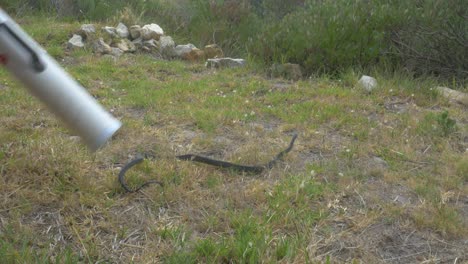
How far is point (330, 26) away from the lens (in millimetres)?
6094

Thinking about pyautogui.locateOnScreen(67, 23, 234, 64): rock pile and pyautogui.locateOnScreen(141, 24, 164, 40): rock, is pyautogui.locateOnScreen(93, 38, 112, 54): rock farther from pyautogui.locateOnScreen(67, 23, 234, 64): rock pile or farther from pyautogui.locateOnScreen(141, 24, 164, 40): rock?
pyautogui.locateOnScreen(141, 24, 164, 40): rock

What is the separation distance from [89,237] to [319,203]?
1117 mm

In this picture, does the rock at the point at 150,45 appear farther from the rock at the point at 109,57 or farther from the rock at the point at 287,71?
the rock at the point at 287,71

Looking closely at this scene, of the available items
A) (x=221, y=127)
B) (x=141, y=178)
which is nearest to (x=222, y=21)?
(x=221, y=127)

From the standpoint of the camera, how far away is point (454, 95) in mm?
5074

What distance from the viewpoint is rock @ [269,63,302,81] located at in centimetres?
589

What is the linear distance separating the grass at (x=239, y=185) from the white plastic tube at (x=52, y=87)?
2.88ft

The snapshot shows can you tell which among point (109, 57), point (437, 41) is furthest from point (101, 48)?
point (437, 41)

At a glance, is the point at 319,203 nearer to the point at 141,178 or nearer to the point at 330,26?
the point at 141,178

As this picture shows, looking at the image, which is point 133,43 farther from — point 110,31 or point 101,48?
point 101,48

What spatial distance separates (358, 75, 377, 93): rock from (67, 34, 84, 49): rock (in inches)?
136

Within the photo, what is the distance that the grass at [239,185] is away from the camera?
8.03 ft

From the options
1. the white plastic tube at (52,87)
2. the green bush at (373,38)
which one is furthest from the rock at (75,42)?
the white plastic tube at (52,87)

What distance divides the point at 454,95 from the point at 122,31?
456 cm
